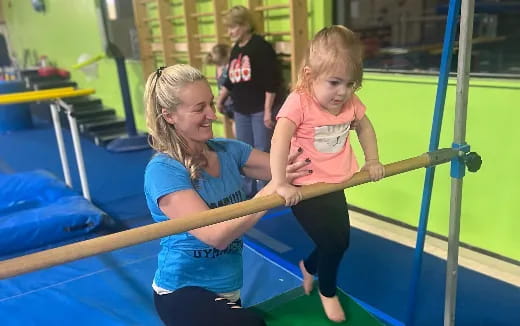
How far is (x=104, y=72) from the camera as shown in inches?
283

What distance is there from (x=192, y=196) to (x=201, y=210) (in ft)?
0.18

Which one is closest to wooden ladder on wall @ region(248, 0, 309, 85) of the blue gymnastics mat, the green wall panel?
the green wall panel

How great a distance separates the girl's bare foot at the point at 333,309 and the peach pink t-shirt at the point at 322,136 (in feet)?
1.71

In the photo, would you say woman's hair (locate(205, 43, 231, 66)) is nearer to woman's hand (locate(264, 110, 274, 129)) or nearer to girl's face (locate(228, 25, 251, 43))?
girl's face (locate(228, 25, 251, 43))

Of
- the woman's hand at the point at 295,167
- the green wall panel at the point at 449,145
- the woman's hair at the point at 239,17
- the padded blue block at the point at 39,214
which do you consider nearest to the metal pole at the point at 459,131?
the woman's hand at the point at 295,167

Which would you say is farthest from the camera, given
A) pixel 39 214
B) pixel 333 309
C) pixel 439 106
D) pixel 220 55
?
pixel 220 55

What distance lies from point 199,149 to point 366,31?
3.17 meters

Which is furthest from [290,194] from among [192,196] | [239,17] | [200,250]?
[239,17]

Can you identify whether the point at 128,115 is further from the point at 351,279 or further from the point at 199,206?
the point at 199,206

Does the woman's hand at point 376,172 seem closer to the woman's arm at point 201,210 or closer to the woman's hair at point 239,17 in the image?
the woman's arm at point 201,210

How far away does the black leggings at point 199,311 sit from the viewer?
1413 millimetres

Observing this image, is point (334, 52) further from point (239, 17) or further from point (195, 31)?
point (195, 31)

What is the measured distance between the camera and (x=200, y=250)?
1.51 metres

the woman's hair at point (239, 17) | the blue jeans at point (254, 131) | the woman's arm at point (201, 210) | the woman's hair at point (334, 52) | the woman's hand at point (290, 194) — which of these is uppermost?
the woman's hair at point (239, 17)
